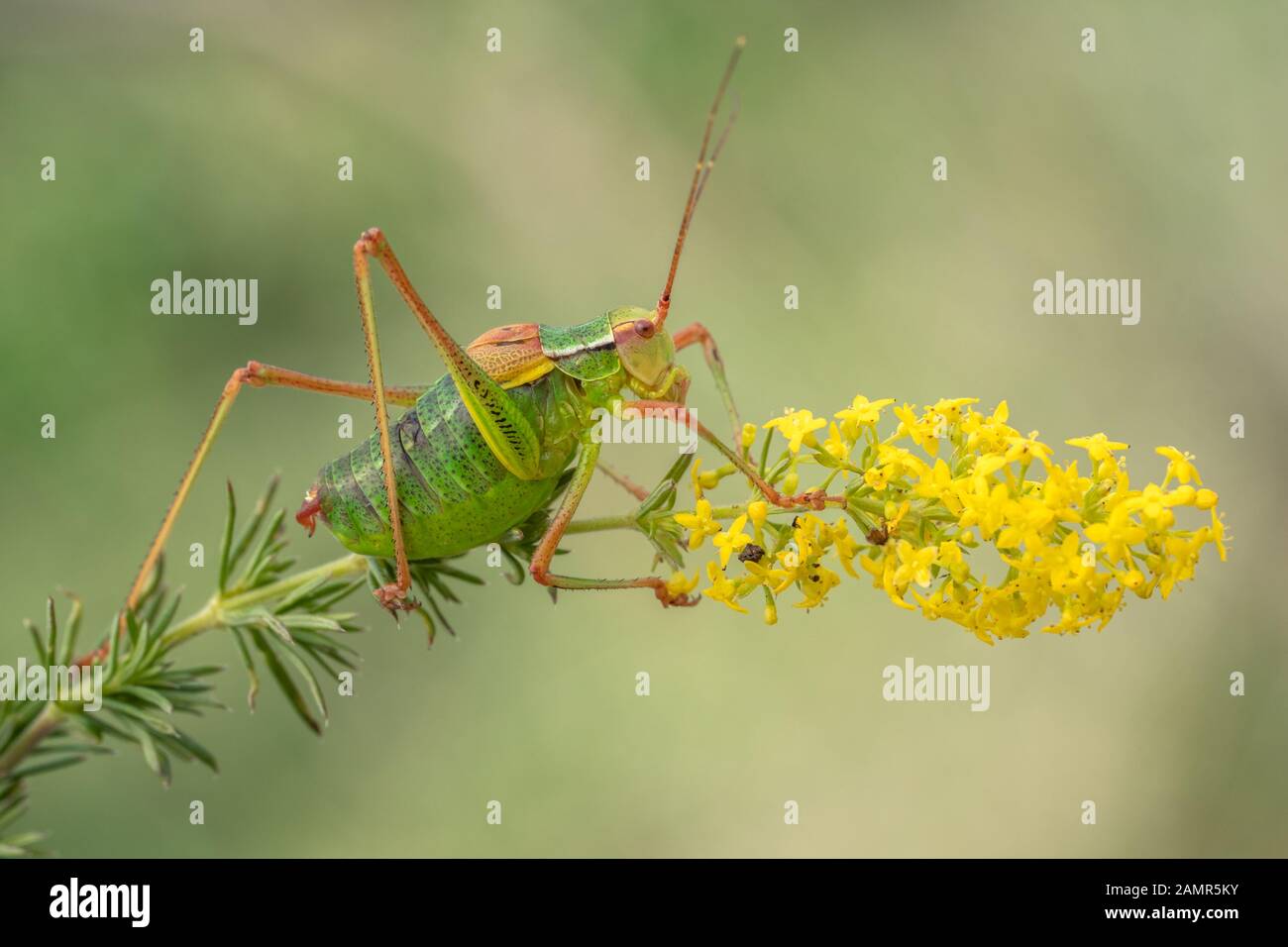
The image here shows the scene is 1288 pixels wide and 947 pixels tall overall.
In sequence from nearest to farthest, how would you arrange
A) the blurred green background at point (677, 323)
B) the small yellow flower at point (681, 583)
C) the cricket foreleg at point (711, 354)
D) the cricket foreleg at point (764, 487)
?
the cricket foreleg at point (764, 487), the small yellow flower at point (681, 583), the cricket foreleg at point (711, 354), the blurred green background at point (677, 323)

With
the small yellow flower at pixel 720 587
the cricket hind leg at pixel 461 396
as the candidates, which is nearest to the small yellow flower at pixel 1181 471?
the small yellow flower at pixel 720 587

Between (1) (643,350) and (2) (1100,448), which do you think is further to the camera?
(1) (643,350)

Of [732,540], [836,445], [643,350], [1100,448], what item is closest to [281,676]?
[732,540]

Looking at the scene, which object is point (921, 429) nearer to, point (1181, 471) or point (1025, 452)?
point (1025, 452)

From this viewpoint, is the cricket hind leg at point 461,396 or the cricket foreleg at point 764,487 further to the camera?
the cricket hind leg at point 461,396

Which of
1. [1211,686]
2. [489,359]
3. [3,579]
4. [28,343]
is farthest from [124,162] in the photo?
[1211,686]

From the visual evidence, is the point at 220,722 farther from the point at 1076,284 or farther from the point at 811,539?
→ the point at 1076,284

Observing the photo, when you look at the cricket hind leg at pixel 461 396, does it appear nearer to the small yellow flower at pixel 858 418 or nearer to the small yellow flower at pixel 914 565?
the small yellow flower at pixel 858 418
